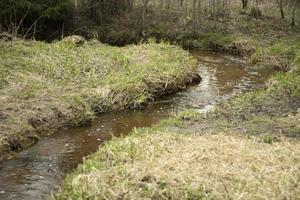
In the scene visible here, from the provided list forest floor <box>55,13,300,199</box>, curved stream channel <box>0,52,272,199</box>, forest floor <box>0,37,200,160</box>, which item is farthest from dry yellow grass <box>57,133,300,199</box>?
forest floor <box>0,37,200,160</box>

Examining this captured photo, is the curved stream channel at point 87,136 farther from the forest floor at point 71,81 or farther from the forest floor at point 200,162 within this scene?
the forest floor at point 200,162

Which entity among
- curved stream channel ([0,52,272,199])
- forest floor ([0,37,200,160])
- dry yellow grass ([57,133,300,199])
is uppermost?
dry yellow grass ([57,133,300,199])

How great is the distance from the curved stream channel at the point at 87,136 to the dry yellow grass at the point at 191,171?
80cm

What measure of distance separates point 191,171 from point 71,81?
7430 mm

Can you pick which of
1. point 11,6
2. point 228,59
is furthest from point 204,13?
point 11,6

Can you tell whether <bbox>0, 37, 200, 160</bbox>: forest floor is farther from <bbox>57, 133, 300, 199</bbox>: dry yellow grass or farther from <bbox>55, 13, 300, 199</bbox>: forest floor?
<bbox>57, 133, 300, 199</bbox>: dry yellow grass

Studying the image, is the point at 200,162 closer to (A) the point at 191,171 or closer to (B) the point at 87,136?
(A) the point at 191,171

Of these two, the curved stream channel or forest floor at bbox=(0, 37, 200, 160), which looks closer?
the curved stream channel

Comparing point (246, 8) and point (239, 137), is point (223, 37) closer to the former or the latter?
point (246, 8)

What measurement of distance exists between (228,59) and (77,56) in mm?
8352

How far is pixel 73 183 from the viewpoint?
644cm

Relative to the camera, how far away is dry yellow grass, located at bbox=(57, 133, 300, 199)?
5.87m

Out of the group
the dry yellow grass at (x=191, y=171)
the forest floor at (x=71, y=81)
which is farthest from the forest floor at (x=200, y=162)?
the forest floor at (x=71, y=81)

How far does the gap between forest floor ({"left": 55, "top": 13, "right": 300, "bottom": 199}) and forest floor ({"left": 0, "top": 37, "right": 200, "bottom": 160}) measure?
2388 mm
